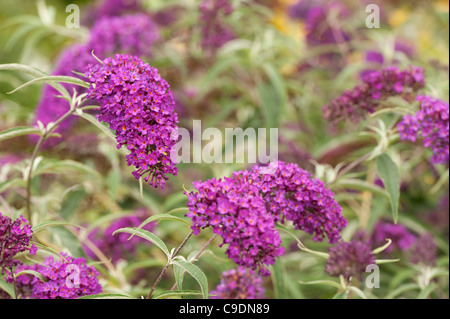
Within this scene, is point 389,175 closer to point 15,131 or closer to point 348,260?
point 348,260

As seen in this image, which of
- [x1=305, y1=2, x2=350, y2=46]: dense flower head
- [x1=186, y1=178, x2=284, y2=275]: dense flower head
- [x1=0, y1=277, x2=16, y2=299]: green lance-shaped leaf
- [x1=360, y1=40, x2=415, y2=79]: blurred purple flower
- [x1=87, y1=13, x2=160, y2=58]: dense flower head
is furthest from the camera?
[x1=305, y1=2, x2=350, y2=46]: dense flower head

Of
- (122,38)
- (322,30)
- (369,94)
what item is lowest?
(369,94)

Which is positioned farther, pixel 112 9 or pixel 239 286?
pixel 112 9

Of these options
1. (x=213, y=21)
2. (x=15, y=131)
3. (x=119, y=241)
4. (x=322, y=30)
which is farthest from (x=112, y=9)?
(x=15, y=131)

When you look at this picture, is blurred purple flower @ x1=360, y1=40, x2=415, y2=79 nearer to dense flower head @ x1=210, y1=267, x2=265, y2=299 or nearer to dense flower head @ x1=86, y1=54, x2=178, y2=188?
dense flower head @ x1=210, y1=267, x2=265, y2=299

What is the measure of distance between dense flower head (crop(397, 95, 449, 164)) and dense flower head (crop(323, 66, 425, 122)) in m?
0.08

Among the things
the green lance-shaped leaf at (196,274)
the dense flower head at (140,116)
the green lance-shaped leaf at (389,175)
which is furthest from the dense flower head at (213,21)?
the green lance-shaped leaf at (196,274)

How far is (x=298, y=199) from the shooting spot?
0.79m

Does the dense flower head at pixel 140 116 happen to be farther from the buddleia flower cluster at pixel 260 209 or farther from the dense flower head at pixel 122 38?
the dense flower head at pixel 122 38

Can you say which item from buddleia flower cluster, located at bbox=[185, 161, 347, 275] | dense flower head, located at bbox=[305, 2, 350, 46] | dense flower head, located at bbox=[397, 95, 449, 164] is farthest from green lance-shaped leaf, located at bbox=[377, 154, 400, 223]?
dense flower head, located at bbox=[305, 2, 350, 46]

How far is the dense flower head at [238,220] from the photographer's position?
0.71 m

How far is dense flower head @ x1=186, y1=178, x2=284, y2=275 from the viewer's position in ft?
2.33

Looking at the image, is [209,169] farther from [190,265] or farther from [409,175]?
[190,265]

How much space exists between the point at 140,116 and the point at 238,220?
202mm
